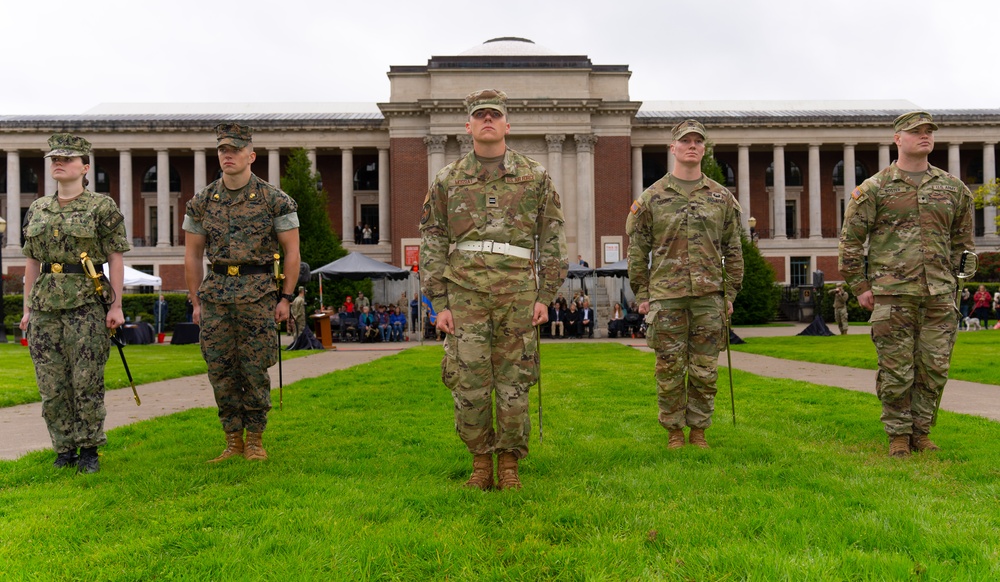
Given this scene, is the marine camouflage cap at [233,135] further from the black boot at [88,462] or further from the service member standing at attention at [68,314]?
the black boot at [88,462]

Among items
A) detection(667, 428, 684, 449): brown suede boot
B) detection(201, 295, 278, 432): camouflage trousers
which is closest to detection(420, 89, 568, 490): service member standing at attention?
detection(201, 295, 278, 432): camouflage trousers

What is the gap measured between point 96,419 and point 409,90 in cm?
3918

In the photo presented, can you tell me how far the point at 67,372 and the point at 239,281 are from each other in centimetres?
136

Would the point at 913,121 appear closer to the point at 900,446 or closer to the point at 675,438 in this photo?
the point at 900,446

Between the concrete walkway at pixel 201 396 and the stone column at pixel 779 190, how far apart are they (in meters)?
36.9

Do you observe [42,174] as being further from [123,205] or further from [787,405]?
[787,405]

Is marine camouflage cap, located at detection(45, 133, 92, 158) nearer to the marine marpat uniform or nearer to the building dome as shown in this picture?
the marine marpat uniform

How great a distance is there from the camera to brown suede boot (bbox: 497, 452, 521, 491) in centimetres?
452

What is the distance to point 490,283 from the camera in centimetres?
455

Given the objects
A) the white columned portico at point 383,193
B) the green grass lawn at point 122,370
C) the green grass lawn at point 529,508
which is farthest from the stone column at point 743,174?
the green grass lawn at point 529,508

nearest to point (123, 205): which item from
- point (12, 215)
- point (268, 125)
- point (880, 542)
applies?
point (12, 215)

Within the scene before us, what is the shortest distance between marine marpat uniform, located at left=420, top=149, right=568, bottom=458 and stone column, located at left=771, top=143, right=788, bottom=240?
48.2 metres

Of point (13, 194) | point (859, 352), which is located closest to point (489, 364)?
point (859, 352)

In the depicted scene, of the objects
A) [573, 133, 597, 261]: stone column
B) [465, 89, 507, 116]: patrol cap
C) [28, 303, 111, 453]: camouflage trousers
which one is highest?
[573, 133, 597, 261]: stone column
